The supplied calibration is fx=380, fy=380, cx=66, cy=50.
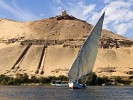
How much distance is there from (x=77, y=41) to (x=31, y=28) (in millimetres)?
22199

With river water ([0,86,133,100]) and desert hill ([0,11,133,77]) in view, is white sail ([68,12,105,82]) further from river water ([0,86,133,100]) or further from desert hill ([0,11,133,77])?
desert hill ([0,11,133,77])

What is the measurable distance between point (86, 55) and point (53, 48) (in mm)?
69571

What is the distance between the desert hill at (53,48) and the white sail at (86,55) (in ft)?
159

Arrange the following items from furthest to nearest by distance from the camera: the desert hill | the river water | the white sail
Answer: the desert hill → the white sail → the river water

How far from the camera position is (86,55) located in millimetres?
51906

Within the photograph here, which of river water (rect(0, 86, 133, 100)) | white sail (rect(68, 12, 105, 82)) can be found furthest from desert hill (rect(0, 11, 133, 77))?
river water (rect(0, 86, 133, 100))

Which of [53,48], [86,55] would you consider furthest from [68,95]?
[53,48]

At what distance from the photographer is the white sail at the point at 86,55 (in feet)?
169

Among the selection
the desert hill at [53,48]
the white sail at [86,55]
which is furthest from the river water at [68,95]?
the desert hill at [53,48]

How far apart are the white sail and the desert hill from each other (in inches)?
1905

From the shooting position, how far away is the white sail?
51469 millimetres

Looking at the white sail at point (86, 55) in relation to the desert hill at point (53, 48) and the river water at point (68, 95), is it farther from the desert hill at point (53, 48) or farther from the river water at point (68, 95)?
the desert hill at point (53, 48)

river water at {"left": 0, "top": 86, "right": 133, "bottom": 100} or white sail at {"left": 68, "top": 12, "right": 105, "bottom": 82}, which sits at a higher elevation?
white sail at {"left": 68, "top": 12, "right": 105, "bottom": 82}

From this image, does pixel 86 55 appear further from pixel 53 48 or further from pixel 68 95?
pixel 53 48
